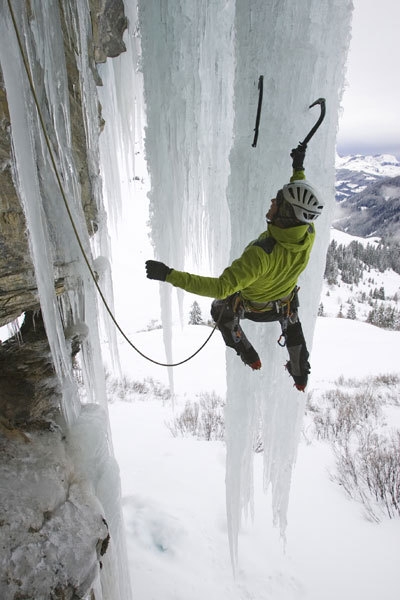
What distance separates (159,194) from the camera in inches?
110

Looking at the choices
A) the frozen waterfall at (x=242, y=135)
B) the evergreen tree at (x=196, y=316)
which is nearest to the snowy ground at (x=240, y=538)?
the frozen waterfall at (x=242, y=135)

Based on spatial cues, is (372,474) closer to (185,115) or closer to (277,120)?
(277,120)

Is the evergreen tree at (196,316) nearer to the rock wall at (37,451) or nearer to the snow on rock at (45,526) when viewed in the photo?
the rock wall at (37,451)

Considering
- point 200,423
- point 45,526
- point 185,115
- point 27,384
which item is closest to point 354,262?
point 200,423

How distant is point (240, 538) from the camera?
13.2 feet

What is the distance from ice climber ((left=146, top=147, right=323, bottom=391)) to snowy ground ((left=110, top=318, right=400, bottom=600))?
275cm

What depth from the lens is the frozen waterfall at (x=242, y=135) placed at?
2033 millimetres

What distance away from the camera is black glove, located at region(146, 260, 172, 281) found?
1.67 metres

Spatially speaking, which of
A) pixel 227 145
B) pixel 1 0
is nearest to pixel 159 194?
→ pixel 227 145

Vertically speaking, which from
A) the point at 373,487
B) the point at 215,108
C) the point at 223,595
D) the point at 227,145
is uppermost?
the point at 215,108

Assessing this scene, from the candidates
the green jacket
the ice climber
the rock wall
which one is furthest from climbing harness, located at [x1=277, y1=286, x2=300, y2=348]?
the rock wall

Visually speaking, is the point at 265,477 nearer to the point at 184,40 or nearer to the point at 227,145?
the point at 227,145

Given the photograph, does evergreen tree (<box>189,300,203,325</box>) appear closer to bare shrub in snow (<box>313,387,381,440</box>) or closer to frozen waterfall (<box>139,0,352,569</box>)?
bare shrub in snow (<box>313,387,381,440</box>)

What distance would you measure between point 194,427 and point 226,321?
4347 millimetres
